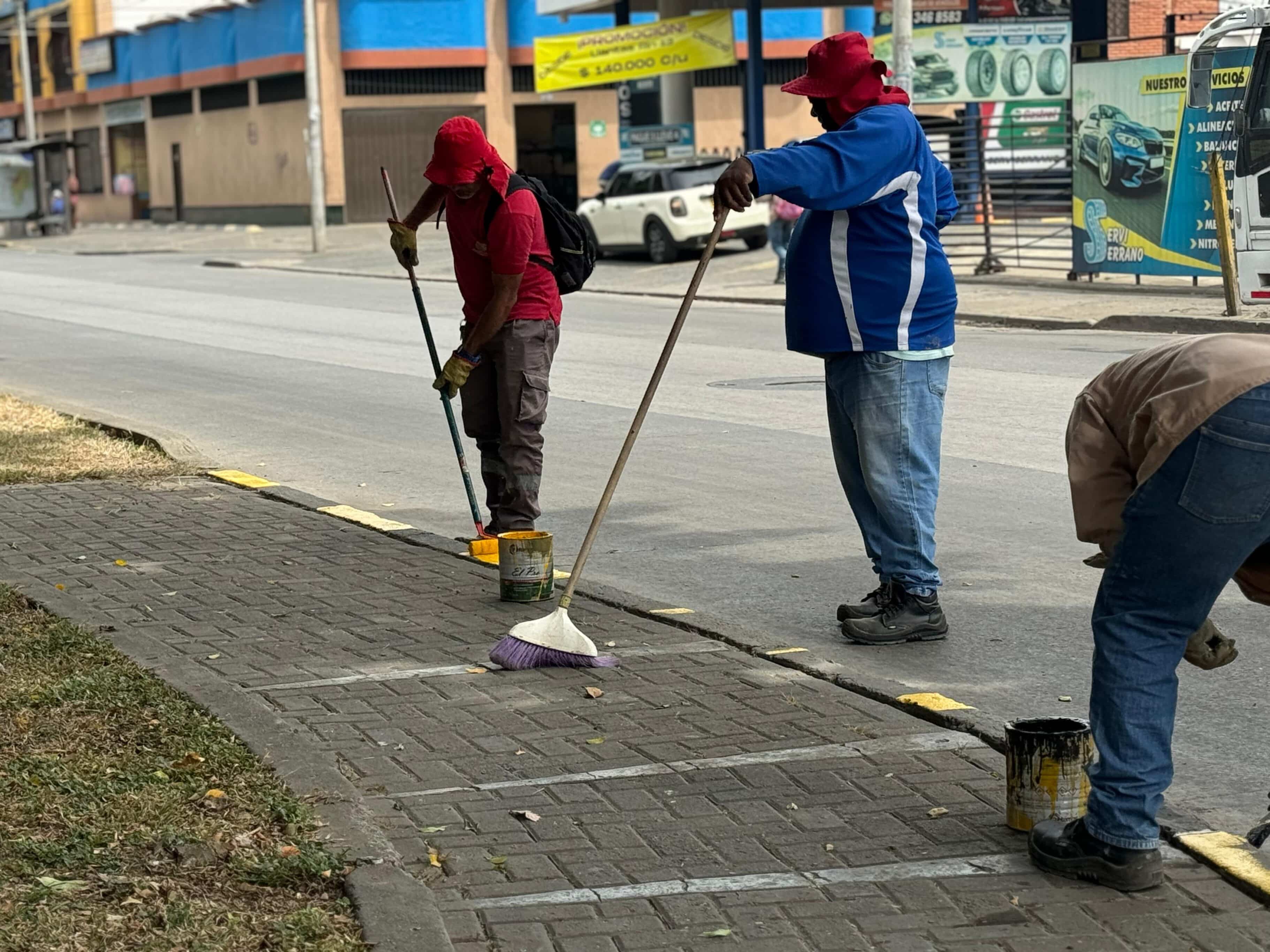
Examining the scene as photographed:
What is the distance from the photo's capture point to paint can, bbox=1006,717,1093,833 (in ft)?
13.8

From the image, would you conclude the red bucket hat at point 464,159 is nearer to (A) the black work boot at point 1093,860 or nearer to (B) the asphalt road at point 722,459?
(B) the asphalt road at point 722,459

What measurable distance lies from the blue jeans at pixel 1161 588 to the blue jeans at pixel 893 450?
7.15ft

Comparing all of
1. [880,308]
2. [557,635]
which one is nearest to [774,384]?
[880,308]

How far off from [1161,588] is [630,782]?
1.53 metres

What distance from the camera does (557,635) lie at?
5785 millimetres

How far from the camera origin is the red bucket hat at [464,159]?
705 centimetres

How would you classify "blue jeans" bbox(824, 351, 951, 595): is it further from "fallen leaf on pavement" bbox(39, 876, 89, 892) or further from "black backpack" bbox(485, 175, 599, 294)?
"fallen leaf on pavement" bbox(39, 876, 89, 892)

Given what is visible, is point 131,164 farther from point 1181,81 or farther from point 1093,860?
point 1093,860

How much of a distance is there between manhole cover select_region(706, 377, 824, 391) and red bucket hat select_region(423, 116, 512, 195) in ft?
21.3

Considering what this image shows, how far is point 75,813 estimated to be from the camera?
4316mm

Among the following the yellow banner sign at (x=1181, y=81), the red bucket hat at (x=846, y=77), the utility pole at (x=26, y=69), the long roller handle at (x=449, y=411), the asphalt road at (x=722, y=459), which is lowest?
the asphalt road at (x=722, y=459)

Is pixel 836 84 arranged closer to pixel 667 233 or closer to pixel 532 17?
pixel 667 233

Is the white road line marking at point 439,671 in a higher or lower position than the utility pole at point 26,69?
lower

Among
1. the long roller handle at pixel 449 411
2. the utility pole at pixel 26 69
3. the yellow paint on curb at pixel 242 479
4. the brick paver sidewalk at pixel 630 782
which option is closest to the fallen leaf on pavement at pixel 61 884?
the brick paver sidewalk at pixel 630 782
